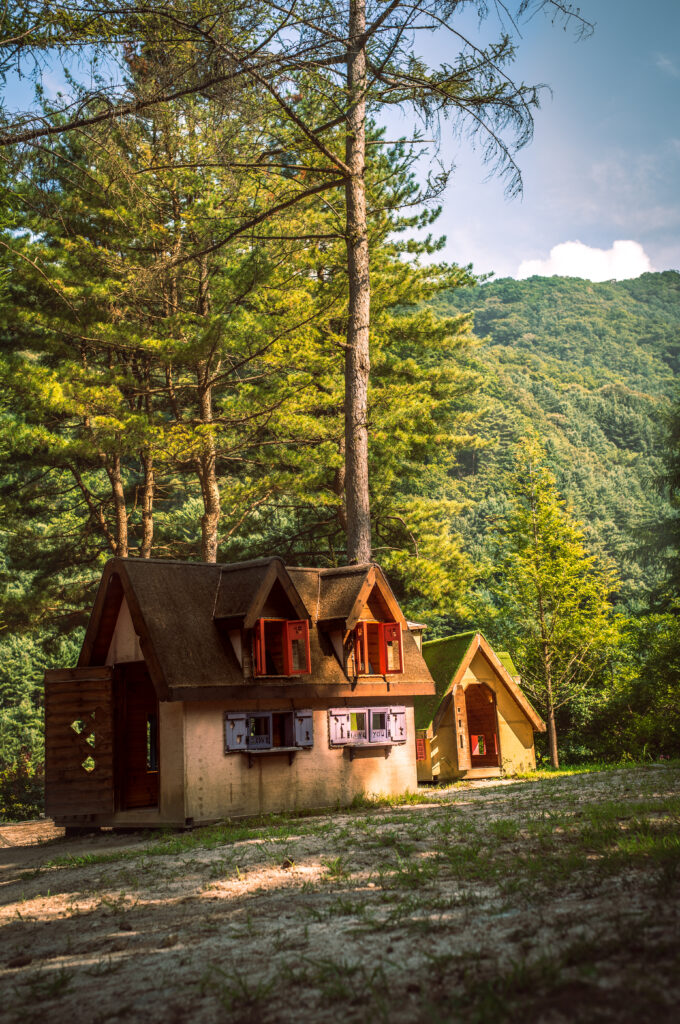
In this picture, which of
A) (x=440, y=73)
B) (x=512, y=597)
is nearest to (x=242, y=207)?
Result: (x=440, y=73)

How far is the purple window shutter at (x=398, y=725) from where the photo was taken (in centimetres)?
1595

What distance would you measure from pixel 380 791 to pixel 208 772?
3.68 meters

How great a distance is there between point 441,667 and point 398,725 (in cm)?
696

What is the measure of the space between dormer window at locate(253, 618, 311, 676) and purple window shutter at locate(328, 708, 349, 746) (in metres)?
1.04

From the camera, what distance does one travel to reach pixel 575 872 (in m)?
6.27

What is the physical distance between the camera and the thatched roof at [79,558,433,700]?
1354 centimetres

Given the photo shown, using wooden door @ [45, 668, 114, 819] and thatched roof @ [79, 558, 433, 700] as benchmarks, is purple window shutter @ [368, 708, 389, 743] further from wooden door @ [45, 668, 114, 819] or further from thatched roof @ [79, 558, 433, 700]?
wooden door @ [45, 668, 114, 819]

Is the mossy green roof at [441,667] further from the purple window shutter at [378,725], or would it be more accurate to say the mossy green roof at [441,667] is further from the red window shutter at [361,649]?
the red window shutter at [361,649]

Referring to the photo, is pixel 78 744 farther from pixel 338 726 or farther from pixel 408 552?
pixel 408 552

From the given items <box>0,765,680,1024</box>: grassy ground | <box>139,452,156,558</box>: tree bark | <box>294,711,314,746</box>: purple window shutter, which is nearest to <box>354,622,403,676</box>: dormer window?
<box>294,711,314,746</box>: purple window shutter

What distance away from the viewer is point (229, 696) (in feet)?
44.6

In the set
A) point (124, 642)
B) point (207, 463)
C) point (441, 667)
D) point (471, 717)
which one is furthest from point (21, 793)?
point (124, 642)

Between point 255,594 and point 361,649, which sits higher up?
point 255,594

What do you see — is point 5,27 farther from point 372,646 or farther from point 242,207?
point 372,646
